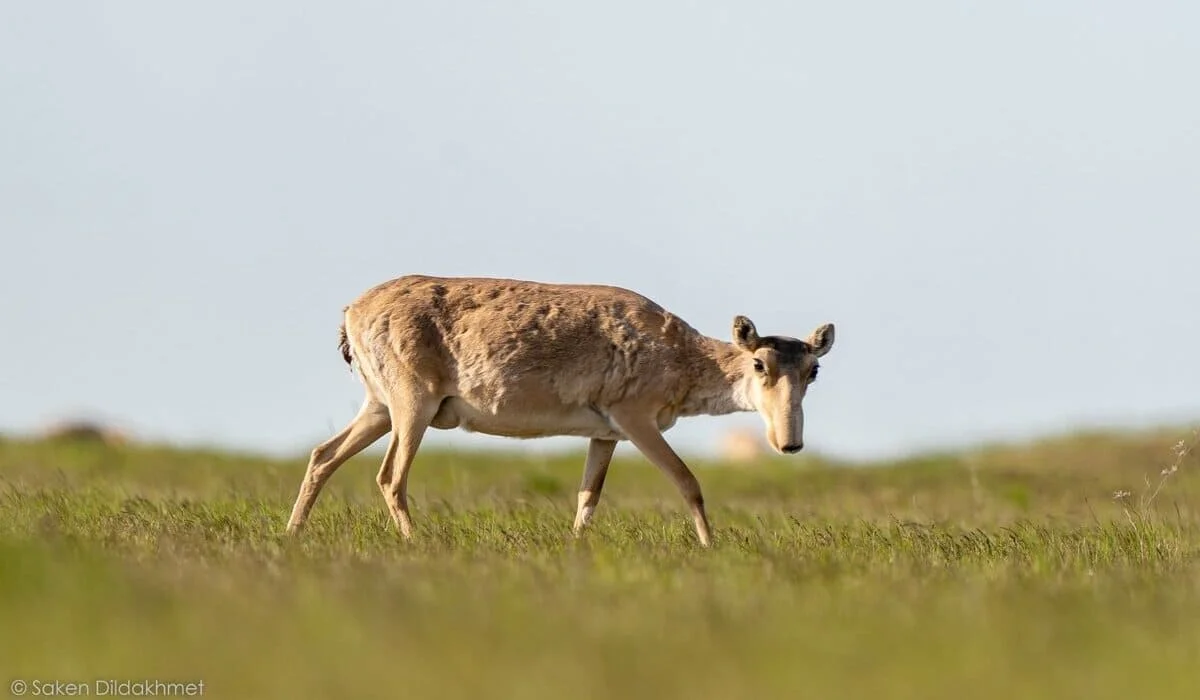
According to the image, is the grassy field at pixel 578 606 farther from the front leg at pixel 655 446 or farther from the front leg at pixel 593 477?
the front leg at pixel 655 446

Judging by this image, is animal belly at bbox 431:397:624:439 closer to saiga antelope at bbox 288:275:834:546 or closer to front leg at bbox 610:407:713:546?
saiga antelope at bbox 288:275:834:546

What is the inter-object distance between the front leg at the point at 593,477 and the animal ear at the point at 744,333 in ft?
3.87

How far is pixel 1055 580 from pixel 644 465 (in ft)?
49.8

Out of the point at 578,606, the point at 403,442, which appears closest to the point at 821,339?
the point at 403,442

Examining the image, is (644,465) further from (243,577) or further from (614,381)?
(243,577)

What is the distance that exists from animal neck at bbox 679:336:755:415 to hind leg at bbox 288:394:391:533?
7.07 ft

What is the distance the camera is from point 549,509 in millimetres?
13188

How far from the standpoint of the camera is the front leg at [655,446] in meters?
11.5

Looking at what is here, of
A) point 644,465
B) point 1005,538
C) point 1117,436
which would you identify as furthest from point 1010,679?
point 1117,436

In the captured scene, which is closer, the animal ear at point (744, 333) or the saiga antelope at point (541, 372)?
the saiga antelope at point (541, 372)

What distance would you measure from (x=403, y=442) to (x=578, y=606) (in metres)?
5.10

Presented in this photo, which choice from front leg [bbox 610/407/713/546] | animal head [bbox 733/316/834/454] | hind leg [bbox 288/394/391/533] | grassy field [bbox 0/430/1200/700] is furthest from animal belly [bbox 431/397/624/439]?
animal head [bbox 733/316/834/454]

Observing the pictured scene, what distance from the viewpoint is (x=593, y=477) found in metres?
12.3

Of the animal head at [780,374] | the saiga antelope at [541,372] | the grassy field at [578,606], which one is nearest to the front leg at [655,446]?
the saiga antelope at [541,372]
